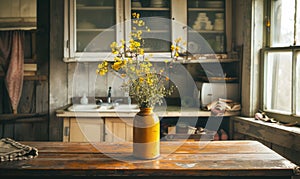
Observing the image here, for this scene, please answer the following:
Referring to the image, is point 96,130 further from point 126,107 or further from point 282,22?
point 282,22

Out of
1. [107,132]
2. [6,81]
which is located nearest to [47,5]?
[6,81]

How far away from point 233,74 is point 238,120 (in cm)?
65

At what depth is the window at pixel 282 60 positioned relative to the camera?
9.81 ft

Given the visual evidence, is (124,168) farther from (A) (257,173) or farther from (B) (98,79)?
(B) (98,79)

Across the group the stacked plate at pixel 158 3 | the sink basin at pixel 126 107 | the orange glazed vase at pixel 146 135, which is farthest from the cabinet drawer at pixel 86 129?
the orange glazed vase at pixel 146 135

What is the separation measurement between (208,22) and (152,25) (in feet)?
2.05

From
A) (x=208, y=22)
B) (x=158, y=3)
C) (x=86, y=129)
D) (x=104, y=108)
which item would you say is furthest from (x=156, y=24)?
(x=86, y=129)

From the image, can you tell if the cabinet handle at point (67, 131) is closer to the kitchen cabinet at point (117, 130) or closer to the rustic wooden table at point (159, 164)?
the kitchen cabinet at point (117, 130)

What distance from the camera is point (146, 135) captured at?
1.96m

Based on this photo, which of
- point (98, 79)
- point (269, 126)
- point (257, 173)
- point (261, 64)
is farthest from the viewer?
point (98, 79)

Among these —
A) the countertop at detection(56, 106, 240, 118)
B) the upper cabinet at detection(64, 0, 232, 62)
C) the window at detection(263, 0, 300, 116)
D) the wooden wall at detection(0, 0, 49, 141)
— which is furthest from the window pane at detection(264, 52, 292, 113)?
the wooden wall at detection(0, 0, 49, 141)

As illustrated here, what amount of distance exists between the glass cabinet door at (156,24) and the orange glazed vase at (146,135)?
75.5 inches

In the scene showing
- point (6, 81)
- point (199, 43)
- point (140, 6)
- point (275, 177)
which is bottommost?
point (275, 177)

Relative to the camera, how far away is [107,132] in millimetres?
3533
